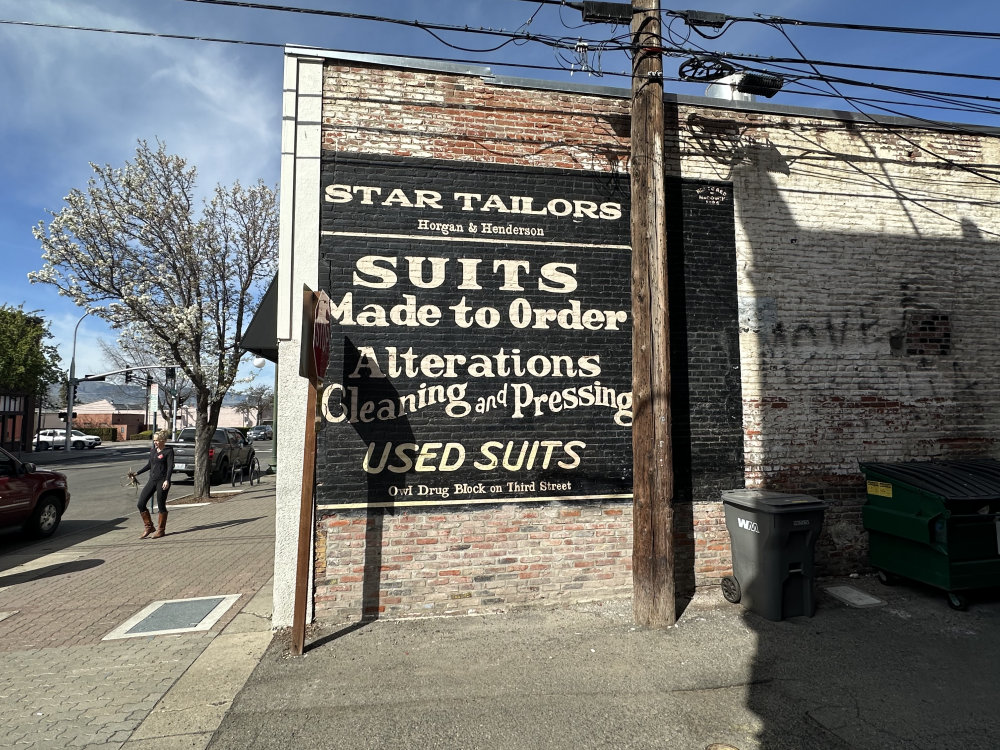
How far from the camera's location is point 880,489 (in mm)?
5973

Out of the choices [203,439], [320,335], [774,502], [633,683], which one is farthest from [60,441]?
[774,502]

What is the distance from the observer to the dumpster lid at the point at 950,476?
5309 mm

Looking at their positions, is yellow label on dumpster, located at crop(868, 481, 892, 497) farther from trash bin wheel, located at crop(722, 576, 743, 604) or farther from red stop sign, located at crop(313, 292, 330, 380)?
red stop sign, located at crop(313, 292, 330, 380)

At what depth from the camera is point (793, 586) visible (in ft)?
17.3

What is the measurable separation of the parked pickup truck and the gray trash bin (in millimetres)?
14835

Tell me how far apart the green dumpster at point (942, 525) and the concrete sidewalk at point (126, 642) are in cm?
638

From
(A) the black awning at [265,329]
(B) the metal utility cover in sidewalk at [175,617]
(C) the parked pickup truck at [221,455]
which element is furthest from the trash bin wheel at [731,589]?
(C) the parked pickup truck at [221,455]

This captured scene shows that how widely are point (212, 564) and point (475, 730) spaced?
5560 millimetres

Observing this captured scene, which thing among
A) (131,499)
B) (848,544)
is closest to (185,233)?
(131,499)

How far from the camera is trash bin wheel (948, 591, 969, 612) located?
5301mm

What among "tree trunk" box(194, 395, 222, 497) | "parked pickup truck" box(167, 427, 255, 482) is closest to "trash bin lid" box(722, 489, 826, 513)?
"tree trunk" box(194, 395, 222, 497)

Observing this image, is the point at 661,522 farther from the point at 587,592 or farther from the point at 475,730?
the point at 475,730

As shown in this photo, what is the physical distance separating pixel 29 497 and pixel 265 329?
681 centimetres

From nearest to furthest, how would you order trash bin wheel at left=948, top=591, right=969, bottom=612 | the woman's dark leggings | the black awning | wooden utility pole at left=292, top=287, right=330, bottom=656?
wooden utility pole at left=292, top=287, right=330, bottom=656 < trash bin wheel at left=948, top=591, right=969, bottom=612 < the black awning < the woman's dark leggings
